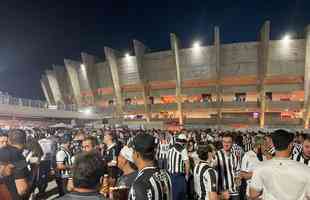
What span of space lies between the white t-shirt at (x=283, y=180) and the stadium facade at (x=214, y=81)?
34496 millimetres

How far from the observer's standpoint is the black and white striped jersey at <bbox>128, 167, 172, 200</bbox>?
257 centimetres

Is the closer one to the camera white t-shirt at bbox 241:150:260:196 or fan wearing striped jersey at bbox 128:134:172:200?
fan wearing striped jersey at bbox 128:134:172:200

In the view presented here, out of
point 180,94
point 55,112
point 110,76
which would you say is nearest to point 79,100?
point 110,76

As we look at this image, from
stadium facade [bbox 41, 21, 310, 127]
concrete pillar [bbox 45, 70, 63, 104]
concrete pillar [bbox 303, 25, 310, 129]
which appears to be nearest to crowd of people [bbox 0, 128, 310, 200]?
stadium facade [bbox 41, 21, 310, 127]

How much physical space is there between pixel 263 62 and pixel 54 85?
146 ft

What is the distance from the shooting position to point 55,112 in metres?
→ 38.2

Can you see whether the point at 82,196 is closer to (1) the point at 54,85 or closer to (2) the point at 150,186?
(2) the point at 150,186

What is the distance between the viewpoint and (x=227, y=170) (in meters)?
5.01

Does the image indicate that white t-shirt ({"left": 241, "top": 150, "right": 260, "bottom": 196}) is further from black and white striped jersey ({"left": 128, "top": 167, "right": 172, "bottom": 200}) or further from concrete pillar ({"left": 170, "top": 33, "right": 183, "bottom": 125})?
concrete pillar ({"left": 170, "top": 33, "right": 183, "bottom": 125})

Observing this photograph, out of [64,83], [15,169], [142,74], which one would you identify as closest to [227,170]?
[15,169]

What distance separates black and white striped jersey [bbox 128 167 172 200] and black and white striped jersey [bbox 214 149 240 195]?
8.04 feet

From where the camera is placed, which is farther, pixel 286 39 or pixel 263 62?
pixel 286 39

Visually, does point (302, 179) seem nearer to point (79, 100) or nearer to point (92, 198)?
point (92, 198)

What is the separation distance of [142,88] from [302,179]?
41.5 metres
